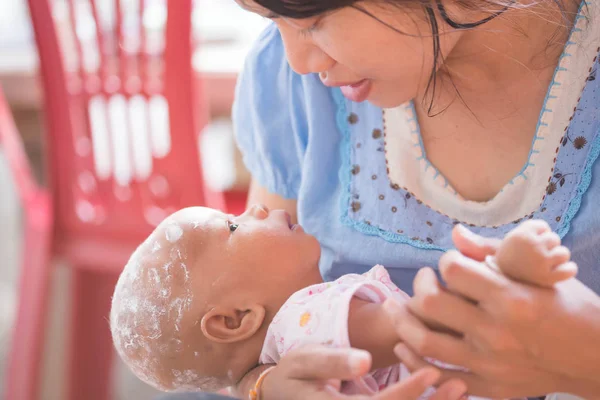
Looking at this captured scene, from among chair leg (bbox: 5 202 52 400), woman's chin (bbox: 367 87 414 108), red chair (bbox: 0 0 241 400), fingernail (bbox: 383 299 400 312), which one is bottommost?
chair leg (bbox: 5 202 52 400)

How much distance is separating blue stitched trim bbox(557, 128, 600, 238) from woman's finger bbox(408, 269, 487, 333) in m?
0.28

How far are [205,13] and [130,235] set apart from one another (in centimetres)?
120

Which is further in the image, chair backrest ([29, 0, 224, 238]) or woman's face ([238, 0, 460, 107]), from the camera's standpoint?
chair backrest ([29, 0, 224, 238])

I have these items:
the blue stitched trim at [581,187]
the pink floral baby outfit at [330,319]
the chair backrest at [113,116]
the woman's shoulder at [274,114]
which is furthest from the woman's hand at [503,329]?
the chair backrest at [113,116]

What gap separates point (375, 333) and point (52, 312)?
143 centimetres

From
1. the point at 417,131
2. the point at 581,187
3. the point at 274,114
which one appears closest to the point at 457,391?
the point at 581,187

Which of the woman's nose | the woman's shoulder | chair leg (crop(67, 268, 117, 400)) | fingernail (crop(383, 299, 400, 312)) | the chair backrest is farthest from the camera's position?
chair leg (crop(67, 268, 117, 400))

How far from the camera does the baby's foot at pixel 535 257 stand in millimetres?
662

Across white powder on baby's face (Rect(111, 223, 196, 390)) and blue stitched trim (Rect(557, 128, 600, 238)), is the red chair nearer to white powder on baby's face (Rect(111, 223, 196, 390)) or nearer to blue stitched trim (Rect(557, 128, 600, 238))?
white powder on baby's face (Rect(111, 223, 196, 390))

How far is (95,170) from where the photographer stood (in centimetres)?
194

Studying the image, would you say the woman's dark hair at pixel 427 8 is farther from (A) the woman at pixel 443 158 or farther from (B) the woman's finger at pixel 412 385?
(B) the woman's finger at pixel 412 385

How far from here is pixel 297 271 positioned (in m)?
1.05

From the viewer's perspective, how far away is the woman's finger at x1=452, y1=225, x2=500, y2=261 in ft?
2.37

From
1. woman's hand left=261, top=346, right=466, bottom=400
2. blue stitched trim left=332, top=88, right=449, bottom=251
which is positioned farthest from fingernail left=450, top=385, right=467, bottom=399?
blue stitched trim left=332, top=88, right=449, bottom=251
